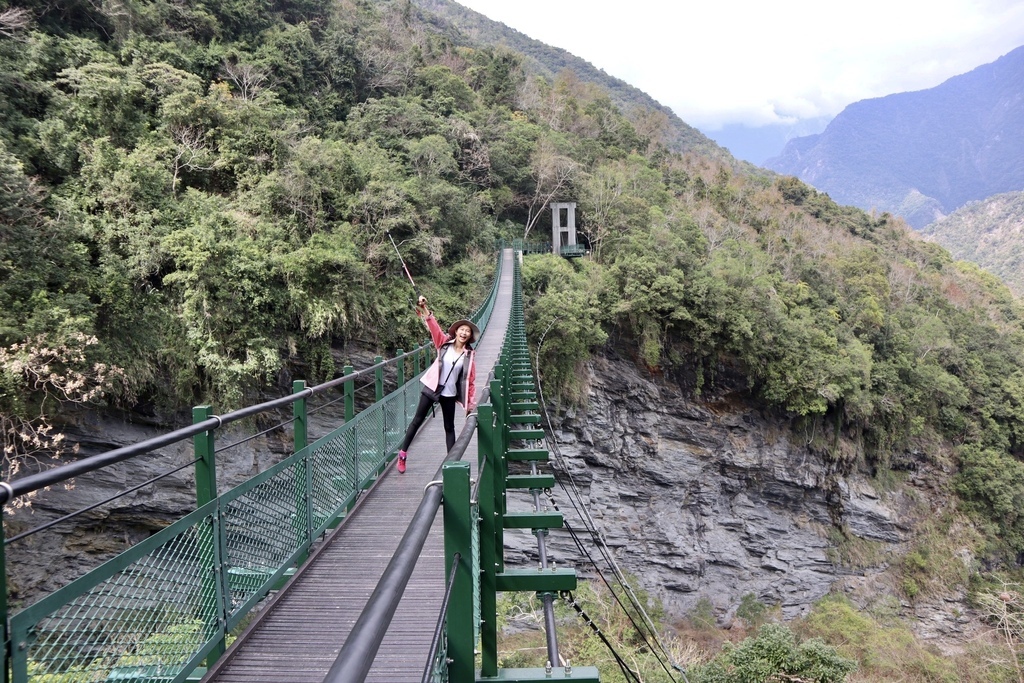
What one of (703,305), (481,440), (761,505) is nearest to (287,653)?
(481,440)

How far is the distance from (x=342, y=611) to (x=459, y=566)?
6.28ft

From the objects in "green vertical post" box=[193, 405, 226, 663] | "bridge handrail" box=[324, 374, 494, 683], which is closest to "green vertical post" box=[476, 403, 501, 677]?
"bridge handrail" box=[324, 374, 494, 683]

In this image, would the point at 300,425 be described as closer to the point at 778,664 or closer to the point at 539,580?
the point at 539,580

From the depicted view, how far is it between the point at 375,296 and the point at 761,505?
50.8ft

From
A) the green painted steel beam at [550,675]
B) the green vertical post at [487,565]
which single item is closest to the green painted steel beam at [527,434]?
the green painted steel beam at [550,675]

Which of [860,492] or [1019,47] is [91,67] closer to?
[860,492]

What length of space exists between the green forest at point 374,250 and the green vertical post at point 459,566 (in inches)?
291

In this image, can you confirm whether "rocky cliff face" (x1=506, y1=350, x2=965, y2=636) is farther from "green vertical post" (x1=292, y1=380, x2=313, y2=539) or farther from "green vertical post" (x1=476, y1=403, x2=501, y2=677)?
"green vertical post" (x1=476, y1=403, x2=501, y2=677)

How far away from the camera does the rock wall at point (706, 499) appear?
17.5m

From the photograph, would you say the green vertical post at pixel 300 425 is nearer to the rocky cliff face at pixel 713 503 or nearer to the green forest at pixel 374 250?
the green forest at pixel 374 250

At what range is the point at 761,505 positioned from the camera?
1961 cm

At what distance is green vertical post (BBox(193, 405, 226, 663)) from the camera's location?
8.20 feet

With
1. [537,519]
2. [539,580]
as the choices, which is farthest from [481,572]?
[537,519]

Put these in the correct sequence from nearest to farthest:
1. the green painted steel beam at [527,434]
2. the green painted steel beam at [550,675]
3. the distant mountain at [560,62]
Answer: the green painted steel beam at [550,675] → the green painted steel beam at [527,434] → the distant mountain at [560,62]
